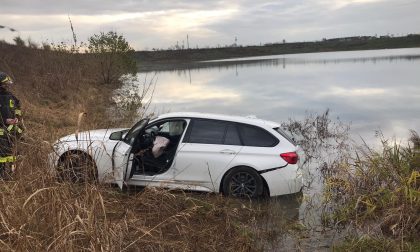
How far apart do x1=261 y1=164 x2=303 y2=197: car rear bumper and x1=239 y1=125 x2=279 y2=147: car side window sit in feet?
1.67

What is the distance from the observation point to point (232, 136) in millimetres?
8242

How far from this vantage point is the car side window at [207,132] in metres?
8.23

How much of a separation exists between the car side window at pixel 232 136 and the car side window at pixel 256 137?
0.09 metres

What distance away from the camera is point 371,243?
18.4 feet

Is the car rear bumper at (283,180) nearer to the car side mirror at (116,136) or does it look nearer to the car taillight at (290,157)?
the car taillight at (290,157)

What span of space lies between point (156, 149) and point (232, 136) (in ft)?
4.57

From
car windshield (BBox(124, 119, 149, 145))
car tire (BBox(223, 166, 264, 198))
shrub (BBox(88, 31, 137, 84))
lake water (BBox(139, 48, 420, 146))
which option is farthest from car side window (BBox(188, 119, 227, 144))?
shrub (BBox(88, 31, 137, 84))

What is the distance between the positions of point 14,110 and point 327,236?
5.01m

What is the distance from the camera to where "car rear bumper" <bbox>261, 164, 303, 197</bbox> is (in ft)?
26.1

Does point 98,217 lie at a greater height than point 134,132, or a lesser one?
lesser

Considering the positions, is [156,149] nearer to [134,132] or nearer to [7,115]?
[134,132]

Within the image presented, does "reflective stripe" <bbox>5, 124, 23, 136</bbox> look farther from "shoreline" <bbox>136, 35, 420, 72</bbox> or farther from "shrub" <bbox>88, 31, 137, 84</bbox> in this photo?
"shoreline" <bbox>136, 35, 420, 72</bbox>

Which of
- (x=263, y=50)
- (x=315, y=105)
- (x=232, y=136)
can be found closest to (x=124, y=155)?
(x=232, y=136)

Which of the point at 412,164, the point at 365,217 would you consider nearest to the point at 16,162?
the point at 365,217
